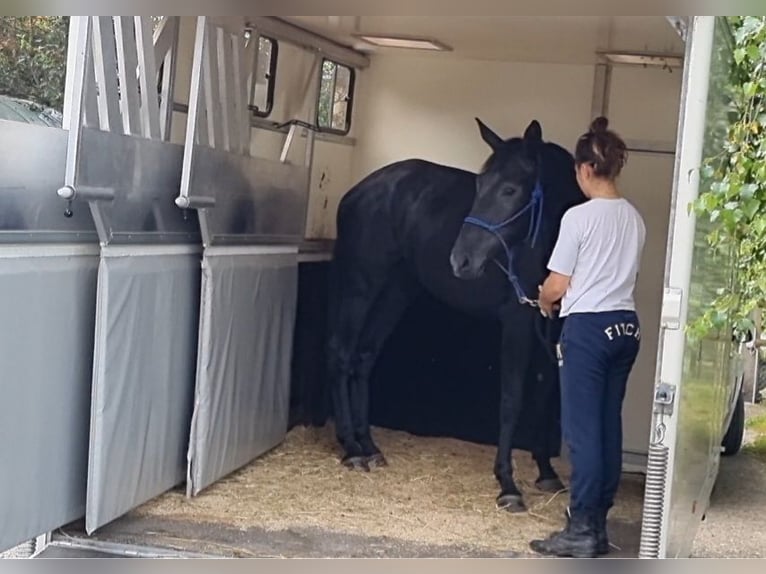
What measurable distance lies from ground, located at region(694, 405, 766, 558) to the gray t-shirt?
1.59 m

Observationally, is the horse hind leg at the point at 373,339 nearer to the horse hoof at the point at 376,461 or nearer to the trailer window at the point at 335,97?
the horse hoof at the point at 376,461

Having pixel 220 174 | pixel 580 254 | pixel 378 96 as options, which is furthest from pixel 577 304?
pixel 378 96

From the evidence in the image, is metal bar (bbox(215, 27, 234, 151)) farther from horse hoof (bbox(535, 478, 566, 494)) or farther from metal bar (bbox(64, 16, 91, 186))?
horse hoof (bbox(535, 478, 566, 494))

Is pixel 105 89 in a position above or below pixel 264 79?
below

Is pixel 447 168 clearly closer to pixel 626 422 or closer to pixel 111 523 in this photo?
pixel 626 422

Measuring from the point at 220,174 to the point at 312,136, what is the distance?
155 cm

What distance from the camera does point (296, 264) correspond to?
20.0 ft

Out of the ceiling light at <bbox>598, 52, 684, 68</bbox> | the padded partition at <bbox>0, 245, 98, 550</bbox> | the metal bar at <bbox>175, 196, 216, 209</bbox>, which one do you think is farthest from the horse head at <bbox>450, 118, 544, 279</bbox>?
the padded partition at <bbox>0, 245, 98, 550</bbox>

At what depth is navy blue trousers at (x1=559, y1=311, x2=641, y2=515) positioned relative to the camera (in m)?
4.32

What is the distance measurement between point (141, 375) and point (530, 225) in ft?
6.03

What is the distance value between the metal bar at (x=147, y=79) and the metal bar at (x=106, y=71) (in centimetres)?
20

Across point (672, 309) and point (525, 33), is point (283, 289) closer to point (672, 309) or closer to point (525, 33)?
point (525, 33)

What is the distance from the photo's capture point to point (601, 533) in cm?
451

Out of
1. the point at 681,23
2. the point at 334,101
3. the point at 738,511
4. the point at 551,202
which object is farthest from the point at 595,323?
the point at 334,101
